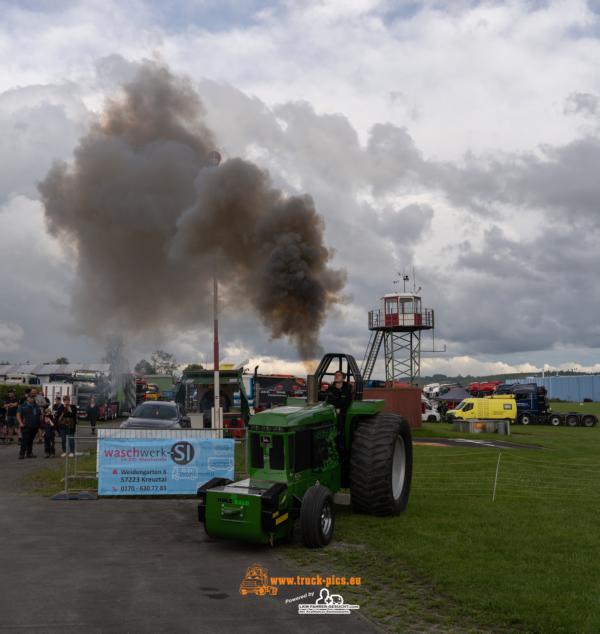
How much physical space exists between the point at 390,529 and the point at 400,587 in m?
2.37

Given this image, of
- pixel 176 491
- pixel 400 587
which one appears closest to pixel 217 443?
pixel 176 491

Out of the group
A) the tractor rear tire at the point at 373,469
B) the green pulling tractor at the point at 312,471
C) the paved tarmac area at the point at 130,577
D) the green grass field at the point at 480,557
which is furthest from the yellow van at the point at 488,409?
the paved tarmac area at the point at 130,577

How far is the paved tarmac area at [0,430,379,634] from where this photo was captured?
535cm

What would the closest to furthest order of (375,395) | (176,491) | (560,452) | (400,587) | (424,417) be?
(400,587), (176,491), (560,452), (375,395), (424,417)

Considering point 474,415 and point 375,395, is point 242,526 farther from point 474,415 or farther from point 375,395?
point 474,415

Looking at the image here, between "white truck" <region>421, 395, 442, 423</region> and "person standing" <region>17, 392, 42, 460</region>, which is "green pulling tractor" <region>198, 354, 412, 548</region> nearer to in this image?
"person standing" <region>17, 392, 42, 460</region>

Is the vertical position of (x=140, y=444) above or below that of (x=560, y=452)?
above

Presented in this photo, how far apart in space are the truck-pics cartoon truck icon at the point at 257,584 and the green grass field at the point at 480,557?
61cm

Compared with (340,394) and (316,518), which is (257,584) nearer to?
(316,518)

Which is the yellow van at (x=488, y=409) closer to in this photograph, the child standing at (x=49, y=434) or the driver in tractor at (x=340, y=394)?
the child standing at (x=49, y=434)

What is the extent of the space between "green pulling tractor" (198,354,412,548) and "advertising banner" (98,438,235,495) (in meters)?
2.54

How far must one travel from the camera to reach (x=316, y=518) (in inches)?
303

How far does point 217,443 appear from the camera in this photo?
38.5ft

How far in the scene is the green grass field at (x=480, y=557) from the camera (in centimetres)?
553
